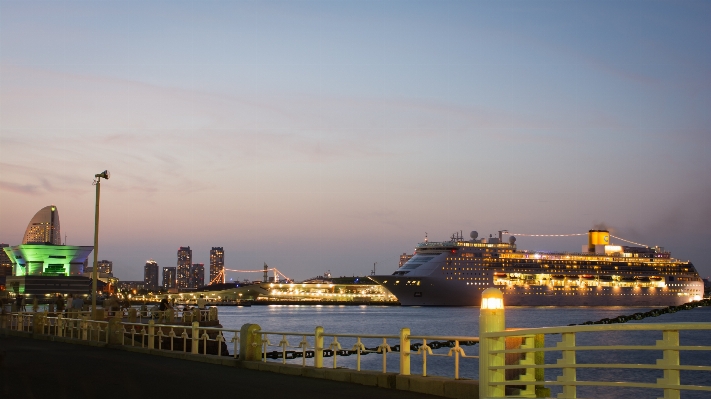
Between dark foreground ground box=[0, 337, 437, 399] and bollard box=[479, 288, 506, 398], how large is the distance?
300cm

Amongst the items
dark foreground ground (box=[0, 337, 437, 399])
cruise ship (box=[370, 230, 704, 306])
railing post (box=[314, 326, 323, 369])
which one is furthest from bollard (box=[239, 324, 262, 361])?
cruise ship (box=[370, 230, 704, 306])

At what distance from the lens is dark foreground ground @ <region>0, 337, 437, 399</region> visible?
47.6 ft

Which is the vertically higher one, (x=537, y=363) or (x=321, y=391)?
(x=537, y=363)

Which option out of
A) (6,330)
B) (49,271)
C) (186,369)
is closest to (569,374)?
(186,369)

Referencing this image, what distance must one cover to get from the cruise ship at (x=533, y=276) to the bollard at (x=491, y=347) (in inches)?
5070

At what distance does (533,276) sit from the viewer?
145 meters

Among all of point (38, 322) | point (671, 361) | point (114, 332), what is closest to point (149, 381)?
Answer: point (671, 361)

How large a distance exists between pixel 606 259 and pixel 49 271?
420ft

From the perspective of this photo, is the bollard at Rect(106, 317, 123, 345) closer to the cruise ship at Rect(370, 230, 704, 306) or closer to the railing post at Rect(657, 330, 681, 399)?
the railing post at Rect(657, 330, 681, 399)

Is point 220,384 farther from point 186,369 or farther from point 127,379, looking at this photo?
point 186,369

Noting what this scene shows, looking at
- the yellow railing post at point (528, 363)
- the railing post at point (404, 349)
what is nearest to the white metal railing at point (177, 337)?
the railing post at point (404, 349)

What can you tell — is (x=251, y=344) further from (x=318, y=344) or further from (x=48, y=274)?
(x=48, y=274)

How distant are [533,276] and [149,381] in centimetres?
13328

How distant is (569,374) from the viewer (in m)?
9.85
